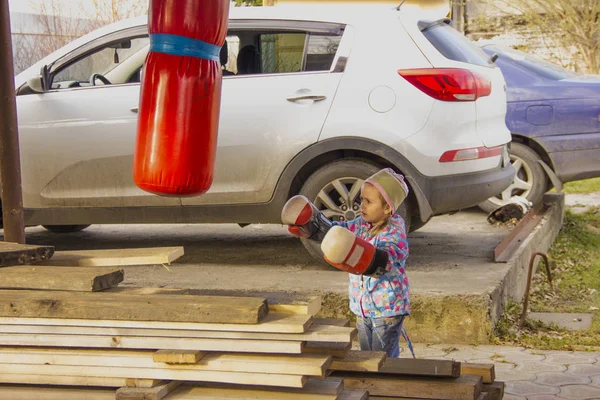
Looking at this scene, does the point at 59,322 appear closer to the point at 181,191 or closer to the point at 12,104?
the point at 181,191

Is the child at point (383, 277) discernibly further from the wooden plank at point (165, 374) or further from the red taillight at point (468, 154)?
the red taillight at point (468, 154)

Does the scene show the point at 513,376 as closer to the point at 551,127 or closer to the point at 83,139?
the point at 83,139

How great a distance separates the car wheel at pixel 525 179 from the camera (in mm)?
9078

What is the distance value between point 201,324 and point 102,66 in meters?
4.48

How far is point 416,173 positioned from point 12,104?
9.37 ft

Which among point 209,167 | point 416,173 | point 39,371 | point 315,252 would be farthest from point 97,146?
point 209,167

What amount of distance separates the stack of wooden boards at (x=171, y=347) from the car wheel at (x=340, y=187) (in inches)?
110

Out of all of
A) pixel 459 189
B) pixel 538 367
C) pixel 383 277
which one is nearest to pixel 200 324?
pixel 383 277

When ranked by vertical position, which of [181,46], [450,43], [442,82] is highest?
[181,46]

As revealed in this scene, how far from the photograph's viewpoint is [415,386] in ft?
11.6

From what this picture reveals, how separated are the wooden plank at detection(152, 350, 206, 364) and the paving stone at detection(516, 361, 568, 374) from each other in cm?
251

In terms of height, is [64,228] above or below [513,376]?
below

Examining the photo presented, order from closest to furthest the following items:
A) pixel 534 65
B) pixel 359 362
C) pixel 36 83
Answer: pixel 359 362 < pixel 36 83 < pixel 534 65

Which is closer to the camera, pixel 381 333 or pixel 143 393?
pixel 143 393
